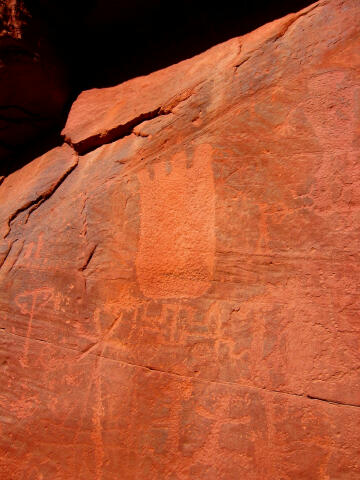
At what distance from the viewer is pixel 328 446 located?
→ 182 cm

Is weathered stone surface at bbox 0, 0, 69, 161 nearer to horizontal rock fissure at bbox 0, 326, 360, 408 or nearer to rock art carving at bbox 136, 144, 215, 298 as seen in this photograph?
rock art carving at bbox 136, 144, 215, 298

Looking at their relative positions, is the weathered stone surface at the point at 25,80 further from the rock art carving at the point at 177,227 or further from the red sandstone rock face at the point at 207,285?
the rock art carving at the point at 177,227

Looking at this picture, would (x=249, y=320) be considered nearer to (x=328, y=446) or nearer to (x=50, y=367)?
(x=328, y=446)

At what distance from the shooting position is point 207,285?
220cm

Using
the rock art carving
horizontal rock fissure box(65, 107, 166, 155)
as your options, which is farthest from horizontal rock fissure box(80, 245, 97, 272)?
horizontal rock fissure box(65, 107, 166, 155)

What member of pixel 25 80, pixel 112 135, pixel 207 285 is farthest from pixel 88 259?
pixel 25 80

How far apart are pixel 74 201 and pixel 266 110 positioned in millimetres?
1499

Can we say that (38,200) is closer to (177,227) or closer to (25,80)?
(25,80)

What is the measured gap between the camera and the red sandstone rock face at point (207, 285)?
6.39ft

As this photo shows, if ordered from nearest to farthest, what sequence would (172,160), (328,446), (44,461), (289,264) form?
(328,446)
(289,264)
(44,461)
(172,160)

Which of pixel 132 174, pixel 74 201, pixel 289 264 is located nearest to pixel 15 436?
pixel 74 201

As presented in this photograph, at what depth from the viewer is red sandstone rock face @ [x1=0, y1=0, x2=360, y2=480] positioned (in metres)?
1.95

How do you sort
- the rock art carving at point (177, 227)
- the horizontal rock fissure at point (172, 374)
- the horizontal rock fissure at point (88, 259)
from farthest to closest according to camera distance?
the horizontal rock fissure at point (88, 259) → the rock art carving at point (177, 227) → the horizontal rock fissure at point (172, 374)

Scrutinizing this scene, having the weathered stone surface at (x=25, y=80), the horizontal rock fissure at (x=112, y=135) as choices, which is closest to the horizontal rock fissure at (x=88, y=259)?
the horizontal rock fissure at (x=112, y=135)
